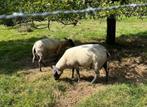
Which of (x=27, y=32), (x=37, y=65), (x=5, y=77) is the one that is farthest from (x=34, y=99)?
(x=27, y=32)

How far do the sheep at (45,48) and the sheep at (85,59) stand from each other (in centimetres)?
109

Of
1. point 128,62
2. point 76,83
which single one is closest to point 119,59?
point 128,62

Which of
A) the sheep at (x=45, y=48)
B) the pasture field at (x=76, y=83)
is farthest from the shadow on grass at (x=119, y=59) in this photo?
the sheep at (x=45, y=48)

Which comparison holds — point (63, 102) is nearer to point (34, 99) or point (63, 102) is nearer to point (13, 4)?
point (34, 99)

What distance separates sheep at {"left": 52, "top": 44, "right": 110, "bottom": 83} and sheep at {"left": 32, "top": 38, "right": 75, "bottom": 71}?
109 cm

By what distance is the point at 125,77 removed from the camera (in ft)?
36.8

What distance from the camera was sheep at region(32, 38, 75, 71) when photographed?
1213cm

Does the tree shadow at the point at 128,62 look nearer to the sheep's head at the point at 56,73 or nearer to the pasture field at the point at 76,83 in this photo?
the pasture field at the point at 76,83

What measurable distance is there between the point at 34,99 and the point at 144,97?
122 inches

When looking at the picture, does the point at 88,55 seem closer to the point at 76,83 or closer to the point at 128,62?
the point at 76,83

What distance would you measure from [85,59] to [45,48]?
214 centimetres

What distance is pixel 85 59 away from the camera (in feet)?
34.7

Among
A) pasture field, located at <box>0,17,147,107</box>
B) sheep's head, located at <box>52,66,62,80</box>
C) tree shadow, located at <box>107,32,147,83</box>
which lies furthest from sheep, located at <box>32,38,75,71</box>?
tree shadow, located at <box>107,32,147,83</box>

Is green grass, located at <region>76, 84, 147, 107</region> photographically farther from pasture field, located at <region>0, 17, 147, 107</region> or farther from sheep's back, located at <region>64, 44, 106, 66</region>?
sheep's back, located at <region>64, 44, 106, 66</region>
